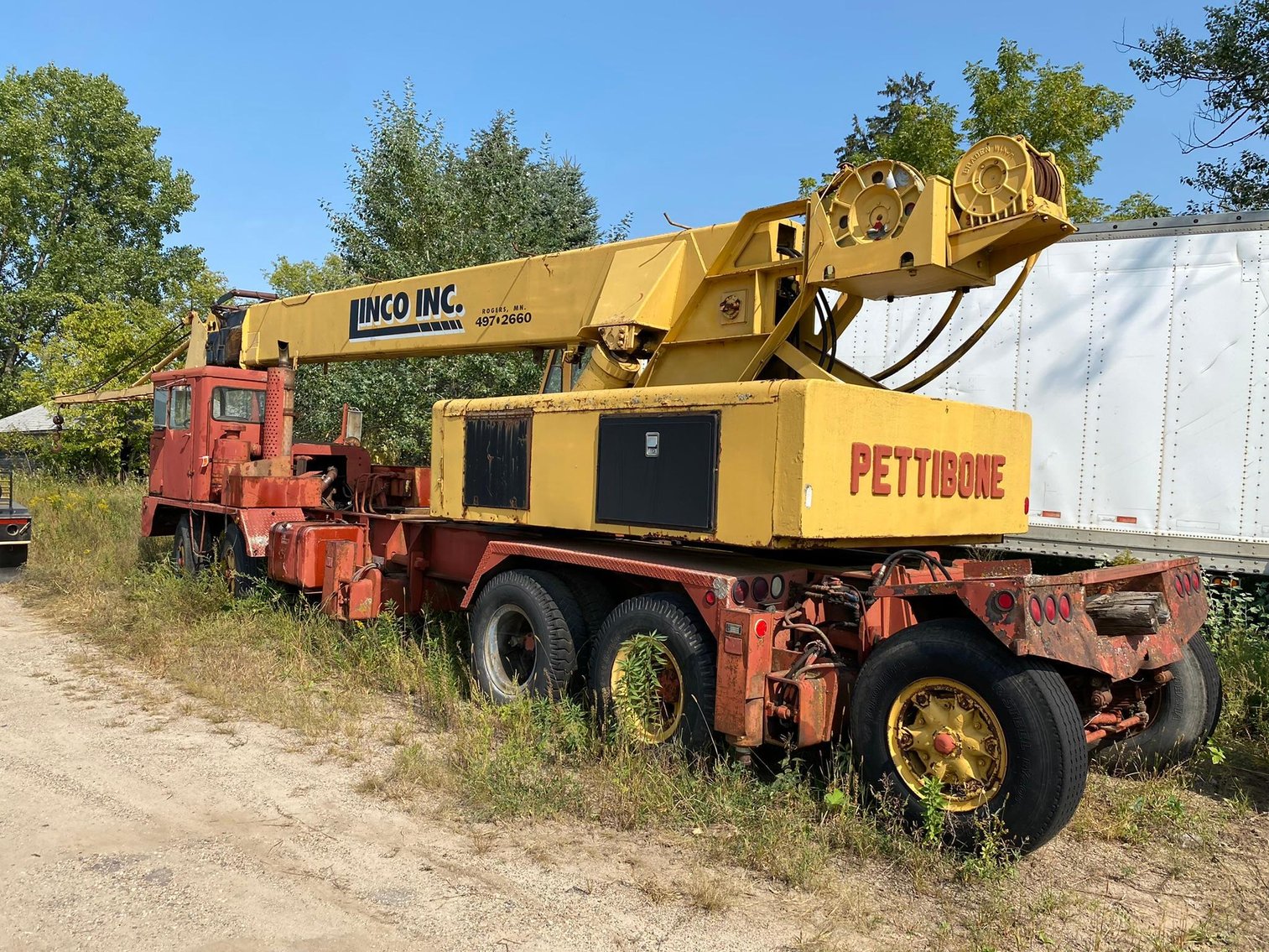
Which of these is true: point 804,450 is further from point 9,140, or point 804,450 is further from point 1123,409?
point 9,140

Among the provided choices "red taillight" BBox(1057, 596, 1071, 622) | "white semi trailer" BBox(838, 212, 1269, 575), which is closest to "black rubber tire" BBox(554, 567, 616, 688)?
"red taillight" BBox(1057, 596, 1071, 622)

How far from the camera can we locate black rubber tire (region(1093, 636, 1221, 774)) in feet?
18.1

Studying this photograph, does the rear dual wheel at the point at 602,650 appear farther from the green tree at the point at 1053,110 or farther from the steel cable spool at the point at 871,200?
the green tree at the point at 1053,110

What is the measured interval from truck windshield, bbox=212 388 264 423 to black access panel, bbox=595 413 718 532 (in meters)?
6.09

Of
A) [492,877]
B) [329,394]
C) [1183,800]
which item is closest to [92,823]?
[492,877]

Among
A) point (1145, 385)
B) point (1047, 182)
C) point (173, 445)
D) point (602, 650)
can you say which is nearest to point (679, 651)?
point (602, 650)

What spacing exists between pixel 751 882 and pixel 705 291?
12.0 ft

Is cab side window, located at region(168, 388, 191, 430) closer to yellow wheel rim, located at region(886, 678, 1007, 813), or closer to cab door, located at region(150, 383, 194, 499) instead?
cab door, located at region(150, 383, 194, 499)

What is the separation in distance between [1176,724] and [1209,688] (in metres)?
0.32

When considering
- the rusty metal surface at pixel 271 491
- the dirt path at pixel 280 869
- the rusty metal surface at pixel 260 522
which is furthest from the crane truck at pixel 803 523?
the rusty metal surface at pixel 271 491

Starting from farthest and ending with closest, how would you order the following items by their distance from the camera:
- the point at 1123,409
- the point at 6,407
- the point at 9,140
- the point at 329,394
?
the point at 6,407, the point at 9,140, the point at 329,394, the point at 1123,409

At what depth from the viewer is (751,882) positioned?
14.1ft

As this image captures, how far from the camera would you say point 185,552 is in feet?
36.1

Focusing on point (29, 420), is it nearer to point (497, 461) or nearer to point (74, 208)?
point (74, 208)
